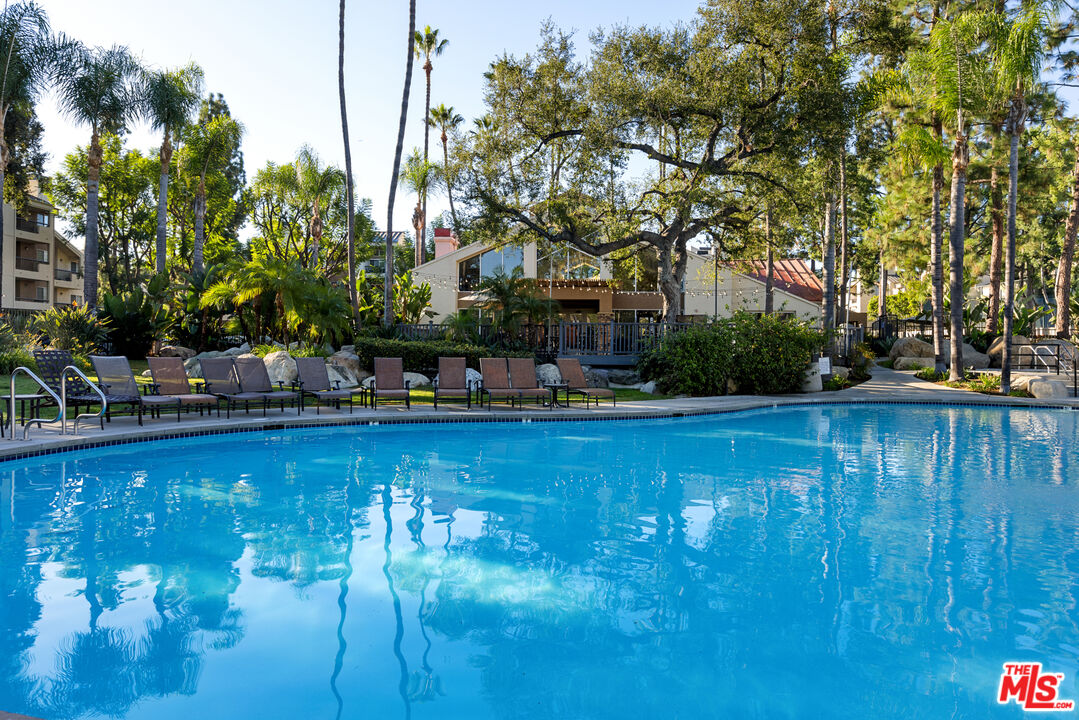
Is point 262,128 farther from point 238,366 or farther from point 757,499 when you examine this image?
point 757,499

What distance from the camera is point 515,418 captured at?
46.7ft

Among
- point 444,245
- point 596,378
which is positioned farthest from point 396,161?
point 444,245

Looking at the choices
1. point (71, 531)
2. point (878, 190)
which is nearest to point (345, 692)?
point (71, 531)

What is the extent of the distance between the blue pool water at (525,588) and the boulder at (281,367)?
7.05 meters

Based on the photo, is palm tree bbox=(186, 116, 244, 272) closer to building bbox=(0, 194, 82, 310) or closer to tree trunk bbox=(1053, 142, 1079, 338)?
building bbox=(0, 194, 82, 310)

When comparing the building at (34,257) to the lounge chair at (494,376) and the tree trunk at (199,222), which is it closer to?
the tree trunk at (199,222)

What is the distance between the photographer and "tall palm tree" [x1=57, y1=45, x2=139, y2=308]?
78.2 ft

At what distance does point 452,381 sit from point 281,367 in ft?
15.5

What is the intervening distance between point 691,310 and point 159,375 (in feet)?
90.6

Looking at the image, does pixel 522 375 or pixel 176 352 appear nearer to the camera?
pixel 522 375

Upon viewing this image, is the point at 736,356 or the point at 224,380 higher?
the point at 736,356

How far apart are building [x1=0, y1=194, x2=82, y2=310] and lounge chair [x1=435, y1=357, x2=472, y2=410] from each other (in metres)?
35.6

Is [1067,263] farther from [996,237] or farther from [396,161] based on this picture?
[396,161]

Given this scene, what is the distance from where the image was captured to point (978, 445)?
12.3m
